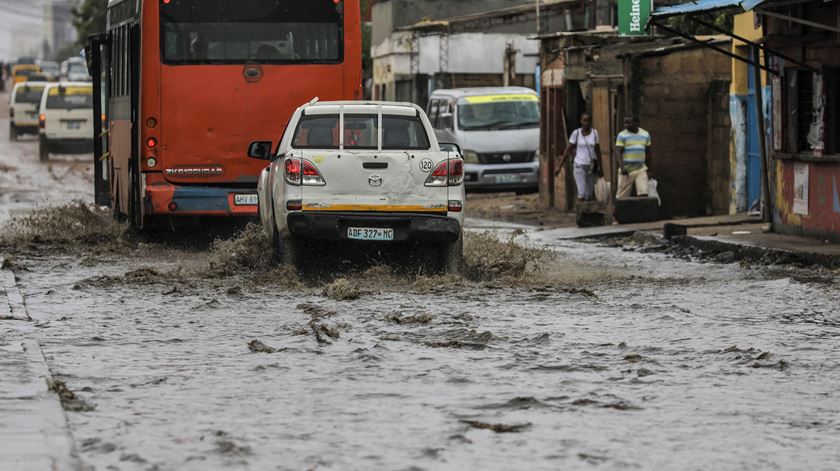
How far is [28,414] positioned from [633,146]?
57.2 feet

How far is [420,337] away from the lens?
38.0 feet

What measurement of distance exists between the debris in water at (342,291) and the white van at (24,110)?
4718 centimetres

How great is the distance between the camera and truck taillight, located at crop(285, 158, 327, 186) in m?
15.0

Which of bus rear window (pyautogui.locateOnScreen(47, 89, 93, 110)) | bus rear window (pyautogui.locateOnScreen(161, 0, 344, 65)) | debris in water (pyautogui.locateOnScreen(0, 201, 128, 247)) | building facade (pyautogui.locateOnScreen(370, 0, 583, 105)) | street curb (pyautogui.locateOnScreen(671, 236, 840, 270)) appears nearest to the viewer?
street curb (pyautogui.locateOnScreen(671, 236, 840, 270))

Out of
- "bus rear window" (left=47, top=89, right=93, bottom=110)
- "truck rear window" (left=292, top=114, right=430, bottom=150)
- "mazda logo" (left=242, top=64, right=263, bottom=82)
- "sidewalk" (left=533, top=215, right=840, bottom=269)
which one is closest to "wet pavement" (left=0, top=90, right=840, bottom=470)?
"sidewalk" (left=533, top=215, right=840, bottom=269)

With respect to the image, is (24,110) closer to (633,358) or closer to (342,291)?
(342,291)

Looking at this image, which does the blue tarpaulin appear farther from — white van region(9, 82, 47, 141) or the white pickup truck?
white van region(9, 82, 47, 141)

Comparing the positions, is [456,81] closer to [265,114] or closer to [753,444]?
[265,114]

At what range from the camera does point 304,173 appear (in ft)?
49.1

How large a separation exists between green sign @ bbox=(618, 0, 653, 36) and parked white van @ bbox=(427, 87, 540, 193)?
9216mm

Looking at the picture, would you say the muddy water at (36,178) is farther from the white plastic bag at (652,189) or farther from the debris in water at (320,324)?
the debris in water at (320,324)

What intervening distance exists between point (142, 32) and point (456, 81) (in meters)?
30.4

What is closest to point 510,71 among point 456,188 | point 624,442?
point 456,188

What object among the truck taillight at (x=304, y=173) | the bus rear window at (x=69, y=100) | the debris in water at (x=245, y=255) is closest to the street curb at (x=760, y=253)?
the debris in water at (x=245, y=255)
